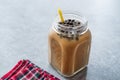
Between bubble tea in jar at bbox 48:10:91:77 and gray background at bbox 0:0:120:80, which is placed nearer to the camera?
bubble tea in jar at bbox 48:10:91:77

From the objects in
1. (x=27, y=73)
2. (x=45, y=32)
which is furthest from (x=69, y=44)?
(x=45, y=32)

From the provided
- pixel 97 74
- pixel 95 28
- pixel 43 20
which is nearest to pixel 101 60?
pixel 97 74

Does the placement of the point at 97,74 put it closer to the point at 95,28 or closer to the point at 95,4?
the point at 95,28

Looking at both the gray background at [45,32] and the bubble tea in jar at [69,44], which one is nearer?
the bubble tea in jar at [69,44]

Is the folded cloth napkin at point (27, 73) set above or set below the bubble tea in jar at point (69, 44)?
below

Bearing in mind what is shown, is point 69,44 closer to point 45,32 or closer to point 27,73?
point 27,73
